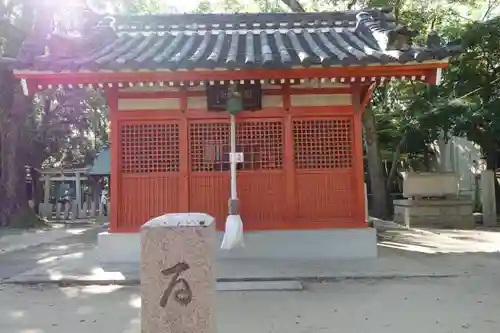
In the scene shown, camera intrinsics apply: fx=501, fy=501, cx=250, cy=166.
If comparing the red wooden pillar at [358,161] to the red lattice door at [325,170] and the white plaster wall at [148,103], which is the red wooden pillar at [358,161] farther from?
the white plaster wall at [148,103]

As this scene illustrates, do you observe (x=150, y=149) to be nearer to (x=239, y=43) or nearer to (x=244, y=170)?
(x=244, y=170)

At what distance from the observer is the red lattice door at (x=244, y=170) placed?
913 cm

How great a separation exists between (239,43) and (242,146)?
6.72 feet

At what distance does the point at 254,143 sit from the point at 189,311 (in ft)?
19.9

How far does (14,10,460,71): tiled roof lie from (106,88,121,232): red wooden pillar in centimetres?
89

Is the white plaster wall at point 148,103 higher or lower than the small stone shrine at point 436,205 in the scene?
higher

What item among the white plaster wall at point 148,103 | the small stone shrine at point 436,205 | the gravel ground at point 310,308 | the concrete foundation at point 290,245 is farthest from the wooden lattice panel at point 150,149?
the small stone shrine at point 436,205

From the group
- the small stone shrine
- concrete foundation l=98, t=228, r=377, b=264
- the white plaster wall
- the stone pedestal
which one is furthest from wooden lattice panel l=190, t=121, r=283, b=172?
the small stone shrine

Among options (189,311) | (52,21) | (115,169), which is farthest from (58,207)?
(189,311)

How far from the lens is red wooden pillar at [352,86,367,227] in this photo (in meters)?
9.04

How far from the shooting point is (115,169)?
9.08m

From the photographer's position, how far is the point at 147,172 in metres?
9.18

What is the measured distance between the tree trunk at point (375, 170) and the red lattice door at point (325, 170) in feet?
27.7

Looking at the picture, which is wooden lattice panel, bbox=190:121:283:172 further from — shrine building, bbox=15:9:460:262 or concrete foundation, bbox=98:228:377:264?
concrete foundation, bbox=98:228:377:264
